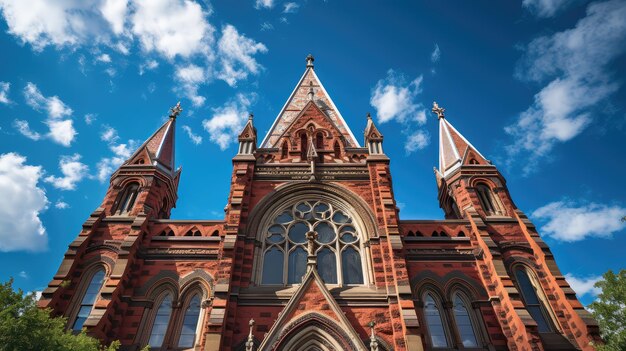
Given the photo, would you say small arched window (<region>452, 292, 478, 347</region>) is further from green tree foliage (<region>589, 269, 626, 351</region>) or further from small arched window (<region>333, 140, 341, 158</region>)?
small arched window (<region>333, 140, 341, 158</region>)

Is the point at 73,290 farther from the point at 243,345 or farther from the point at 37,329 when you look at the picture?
the point at 243,345

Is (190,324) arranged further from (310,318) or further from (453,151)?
(453,151)

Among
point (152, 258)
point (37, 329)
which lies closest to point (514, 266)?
point (152, 258)

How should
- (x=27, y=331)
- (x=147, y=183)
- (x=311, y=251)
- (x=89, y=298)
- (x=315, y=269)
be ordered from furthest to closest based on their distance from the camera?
(x=147, y=183)
(x=89, y=298)
(x=311, y=251)
(x=315, y=269)
(x=27, y=331)

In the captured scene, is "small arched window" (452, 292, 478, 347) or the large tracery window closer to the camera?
"small arched window" (452, 292, 478, 347)

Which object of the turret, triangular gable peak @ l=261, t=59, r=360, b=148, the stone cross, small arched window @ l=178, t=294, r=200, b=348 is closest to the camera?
small arched window @ l=178, t=294, r=200, b=348

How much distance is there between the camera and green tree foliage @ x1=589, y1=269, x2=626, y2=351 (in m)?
12.9

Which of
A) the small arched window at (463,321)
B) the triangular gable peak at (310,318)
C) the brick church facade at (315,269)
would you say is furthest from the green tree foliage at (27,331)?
the small arched window at (463,321)

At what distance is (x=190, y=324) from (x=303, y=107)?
15191mm

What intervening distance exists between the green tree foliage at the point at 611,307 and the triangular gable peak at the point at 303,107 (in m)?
12.9

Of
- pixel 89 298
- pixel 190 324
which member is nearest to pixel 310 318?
pixel 190 324

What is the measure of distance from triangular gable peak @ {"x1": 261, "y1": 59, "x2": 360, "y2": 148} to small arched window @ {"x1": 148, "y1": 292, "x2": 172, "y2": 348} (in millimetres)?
9935

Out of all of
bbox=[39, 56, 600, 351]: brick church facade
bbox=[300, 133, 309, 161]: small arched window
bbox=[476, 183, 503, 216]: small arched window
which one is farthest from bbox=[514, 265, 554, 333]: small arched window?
bbox=[300, 133, 309, 161]: small arched window

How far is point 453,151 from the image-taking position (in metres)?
22.3
